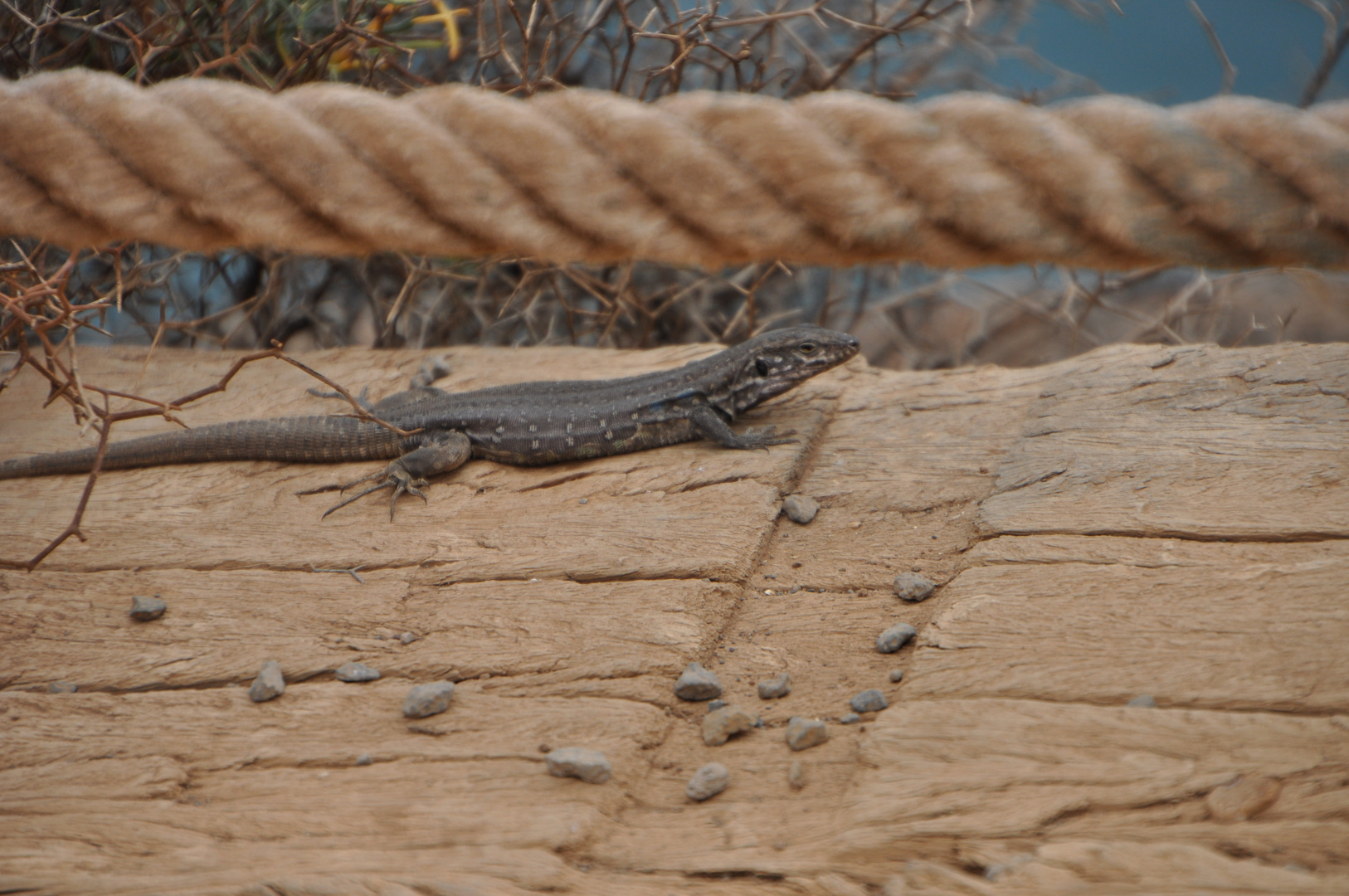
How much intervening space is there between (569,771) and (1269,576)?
232 cm

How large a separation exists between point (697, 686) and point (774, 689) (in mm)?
252

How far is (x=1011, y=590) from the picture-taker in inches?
141

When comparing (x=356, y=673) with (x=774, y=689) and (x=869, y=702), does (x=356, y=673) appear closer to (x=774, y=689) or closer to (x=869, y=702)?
(x=774, y=689)

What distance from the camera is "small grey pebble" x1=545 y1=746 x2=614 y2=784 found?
2.88 metres

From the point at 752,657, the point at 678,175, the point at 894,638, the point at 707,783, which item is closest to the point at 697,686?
the point at 752,657

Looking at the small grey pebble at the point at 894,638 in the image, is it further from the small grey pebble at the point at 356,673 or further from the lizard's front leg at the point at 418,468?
the lizard's front leg at the point at 418,468

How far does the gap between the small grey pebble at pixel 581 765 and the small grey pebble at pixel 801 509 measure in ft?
6.16

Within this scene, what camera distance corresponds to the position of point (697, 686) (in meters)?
3.35

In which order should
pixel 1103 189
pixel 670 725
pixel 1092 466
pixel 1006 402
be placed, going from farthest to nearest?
pixel 1006 402 < pixel 1092 466 < pixel 670 725 < pixel 1103 189

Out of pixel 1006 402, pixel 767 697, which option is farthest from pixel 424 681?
pixel 1006 402

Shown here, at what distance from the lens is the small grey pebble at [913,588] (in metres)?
Answer: 3.80

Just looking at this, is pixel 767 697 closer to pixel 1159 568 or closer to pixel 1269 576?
pixel 1159 568

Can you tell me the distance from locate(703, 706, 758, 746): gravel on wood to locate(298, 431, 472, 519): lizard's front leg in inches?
96.5

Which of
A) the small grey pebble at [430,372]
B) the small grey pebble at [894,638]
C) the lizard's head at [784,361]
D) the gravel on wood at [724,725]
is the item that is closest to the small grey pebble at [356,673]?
the gravel on wood at [724,725]
